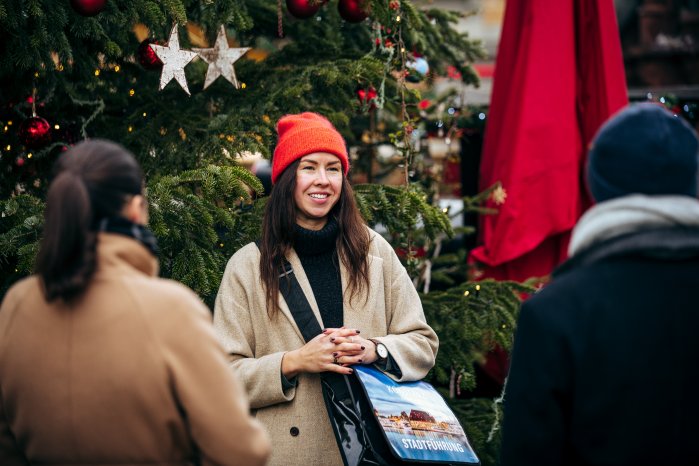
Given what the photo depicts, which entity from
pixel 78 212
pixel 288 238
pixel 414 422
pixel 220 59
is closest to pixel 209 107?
pixel 220 59

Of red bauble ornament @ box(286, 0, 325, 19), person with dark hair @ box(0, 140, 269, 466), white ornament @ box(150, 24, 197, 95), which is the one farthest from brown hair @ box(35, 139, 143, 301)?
red bauble ornament @ box(286, 0, 325, 19)

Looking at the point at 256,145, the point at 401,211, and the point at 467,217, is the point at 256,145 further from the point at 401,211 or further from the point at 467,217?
the point at 467,217

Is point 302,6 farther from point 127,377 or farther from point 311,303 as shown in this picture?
point 127,377

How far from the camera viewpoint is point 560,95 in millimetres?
4840

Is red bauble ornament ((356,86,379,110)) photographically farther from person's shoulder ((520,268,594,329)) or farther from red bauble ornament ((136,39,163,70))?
person's shoulder ((520,268,594,329))

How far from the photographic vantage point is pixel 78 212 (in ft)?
6.57

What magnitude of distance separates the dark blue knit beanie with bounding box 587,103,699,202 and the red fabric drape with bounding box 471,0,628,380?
259 centimetres

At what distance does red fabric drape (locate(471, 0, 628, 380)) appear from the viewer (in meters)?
4.80

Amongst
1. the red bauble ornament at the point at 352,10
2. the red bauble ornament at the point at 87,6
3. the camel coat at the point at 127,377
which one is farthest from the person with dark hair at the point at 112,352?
the red bauble ornament at the point at 352,10

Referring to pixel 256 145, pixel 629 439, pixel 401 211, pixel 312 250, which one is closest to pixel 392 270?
pixel 312 250

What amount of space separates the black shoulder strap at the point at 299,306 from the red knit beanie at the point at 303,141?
50 centimetres

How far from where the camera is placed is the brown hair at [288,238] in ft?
10.6

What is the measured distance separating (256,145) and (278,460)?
174cm

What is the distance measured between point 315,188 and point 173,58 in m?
1.23
